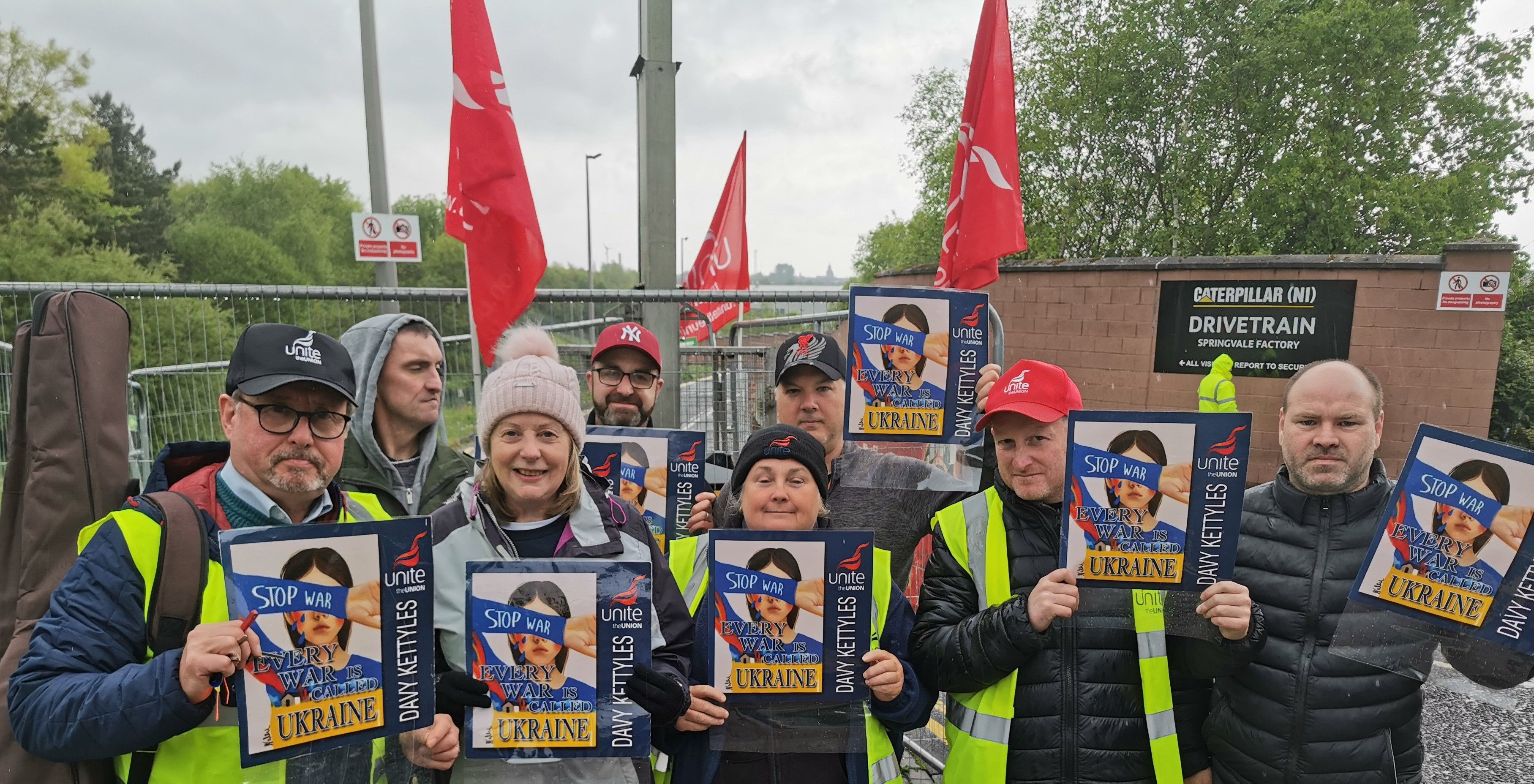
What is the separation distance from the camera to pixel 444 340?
4.66 metres

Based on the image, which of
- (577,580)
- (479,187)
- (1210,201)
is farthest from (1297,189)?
(577,580)

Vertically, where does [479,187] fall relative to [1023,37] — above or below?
below

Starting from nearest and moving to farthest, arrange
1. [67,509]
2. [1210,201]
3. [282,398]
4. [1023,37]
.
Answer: [282,398] → [67,509] → [1210,201] → [1023,37]

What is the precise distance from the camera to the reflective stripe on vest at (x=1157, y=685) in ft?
7.75

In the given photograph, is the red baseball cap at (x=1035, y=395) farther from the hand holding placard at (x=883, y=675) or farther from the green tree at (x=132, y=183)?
the green tree at (x=132, y=183)

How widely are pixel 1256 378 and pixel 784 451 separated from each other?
32.6 ft

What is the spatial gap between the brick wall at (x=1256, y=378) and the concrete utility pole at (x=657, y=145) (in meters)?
7.21

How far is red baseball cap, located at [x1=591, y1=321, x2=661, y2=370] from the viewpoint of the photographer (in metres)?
3.59

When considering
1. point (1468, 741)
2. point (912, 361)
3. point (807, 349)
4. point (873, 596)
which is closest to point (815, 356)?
point (807, 349)

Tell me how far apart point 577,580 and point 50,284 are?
3.82 meters

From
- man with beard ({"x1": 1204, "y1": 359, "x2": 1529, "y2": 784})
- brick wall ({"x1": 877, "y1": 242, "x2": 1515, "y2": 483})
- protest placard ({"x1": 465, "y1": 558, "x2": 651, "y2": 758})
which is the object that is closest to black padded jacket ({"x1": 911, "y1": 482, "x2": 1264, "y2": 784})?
man with beard ({"x1": 1204, "y1": 359, "x2": 1529, "y2": 784})

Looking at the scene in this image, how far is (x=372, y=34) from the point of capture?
10.1 metres

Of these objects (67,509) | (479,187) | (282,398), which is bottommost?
(67,509)

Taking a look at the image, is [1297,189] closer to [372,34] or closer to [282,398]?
[372,34]
